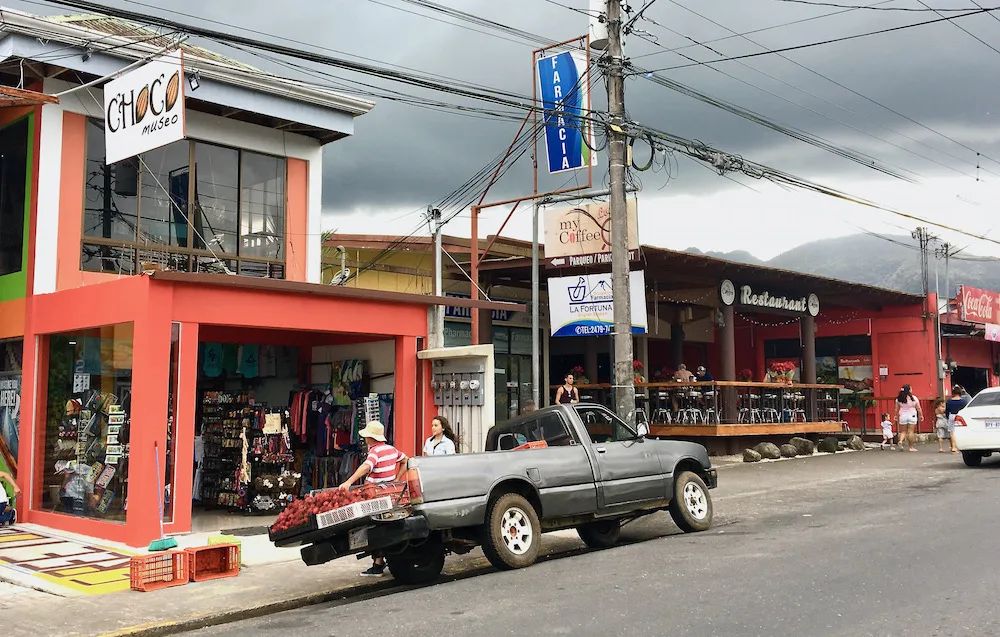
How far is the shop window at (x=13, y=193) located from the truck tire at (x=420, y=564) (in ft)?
Result: 29.1

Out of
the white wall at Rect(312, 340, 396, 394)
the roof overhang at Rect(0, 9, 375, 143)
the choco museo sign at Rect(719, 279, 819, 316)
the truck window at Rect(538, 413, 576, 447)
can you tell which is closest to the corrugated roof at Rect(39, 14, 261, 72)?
the roof overhang at Rect(0, 9, 375, 143)

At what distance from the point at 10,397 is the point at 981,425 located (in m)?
17.8

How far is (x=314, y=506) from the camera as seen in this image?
9.12 metres

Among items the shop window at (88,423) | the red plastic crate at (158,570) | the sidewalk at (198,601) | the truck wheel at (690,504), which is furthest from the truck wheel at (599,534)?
the shop window at (88,423)

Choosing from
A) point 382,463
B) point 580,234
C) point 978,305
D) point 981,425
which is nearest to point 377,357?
point 382,463

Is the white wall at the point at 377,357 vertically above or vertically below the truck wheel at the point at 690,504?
above

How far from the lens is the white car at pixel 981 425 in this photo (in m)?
17.8

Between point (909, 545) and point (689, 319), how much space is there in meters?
20.2

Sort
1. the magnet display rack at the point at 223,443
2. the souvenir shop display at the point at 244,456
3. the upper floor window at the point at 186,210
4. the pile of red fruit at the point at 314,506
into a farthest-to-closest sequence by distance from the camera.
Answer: the magnet display rack at the point at 223,443 < the souvenir shop display at the point at 244,456 < the upper floor window at the point at 186,210 < the pile of red fruit at the point at 314,506

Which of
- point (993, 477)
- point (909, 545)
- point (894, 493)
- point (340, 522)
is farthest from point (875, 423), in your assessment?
point (340, 522)

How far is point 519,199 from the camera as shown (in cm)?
1883

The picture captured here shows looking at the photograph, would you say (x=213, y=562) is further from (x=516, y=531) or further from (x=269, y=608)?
(x=516, y=531)

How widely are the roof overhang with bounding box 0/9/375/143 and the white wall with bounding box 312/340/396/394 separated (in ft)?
14.2

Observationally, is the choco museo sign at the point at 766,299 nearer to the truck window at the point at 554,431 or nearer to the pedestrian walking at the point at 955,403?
the pedestrian walking at the point at 955,403
